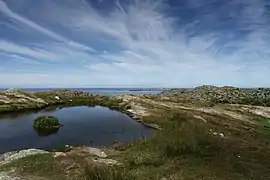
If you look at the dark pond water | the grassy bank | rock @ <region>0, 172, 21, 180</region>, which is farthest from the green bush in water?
rock @ <region>0, 172, 21, 180</region>

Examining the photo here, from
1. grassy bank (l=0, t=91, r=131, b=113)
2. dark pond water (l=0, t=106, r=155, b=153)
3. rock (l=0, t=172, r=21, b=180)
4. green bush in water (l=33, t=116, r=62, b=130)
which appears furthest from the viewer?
grassy bank (l=0, t=91, r=131, b=113)

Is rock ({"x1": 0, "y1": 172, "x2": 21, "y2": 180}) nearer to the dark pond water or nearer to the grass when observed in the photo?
the grass

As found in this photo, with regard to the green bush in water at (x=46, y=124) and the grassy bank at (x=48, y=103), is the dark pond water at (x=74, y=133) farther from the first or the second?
the grassy bank at (x=48, y=103)

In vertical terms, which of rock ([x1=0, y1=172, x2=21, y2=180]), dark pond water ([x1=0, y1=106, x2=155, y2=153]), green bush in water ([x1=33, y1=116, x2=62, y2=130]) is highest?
rock ([x1=0, y1=172, x2=21, y2=180])

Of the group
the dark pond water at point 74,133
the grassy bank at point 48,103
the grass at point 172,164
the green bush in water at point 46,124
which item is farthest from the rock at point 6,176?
the grassy bank at point 48,103

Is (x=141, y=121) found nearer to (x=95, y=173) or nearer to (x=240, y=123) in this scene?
(x=240, y=123)

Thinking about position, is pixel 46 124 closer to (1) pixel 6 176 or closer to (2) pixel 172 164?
(1) pixel 6 176

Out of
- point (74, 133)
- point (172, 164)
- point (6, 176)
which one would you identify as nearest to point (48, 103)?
point (74, 133)

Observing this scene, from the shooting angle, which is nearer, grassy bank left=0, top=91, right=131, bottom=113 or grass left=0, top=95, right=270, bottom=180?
grass left=0, top=95, right=270, bottom=180

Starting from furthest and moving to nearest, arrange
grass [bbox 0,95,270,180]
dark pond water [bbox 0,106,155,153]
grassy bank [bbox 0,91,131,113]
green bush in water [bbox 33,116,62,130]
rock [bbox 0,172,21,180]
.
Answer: grassy bank [bbox 0,91,131,113] → green bush in water [bbox 33,116,62,130] → dark pond water [bbox 0,106,155,153] → grass [bbox 0,95,270,180] → rock [bbox 0,172,21,180]
